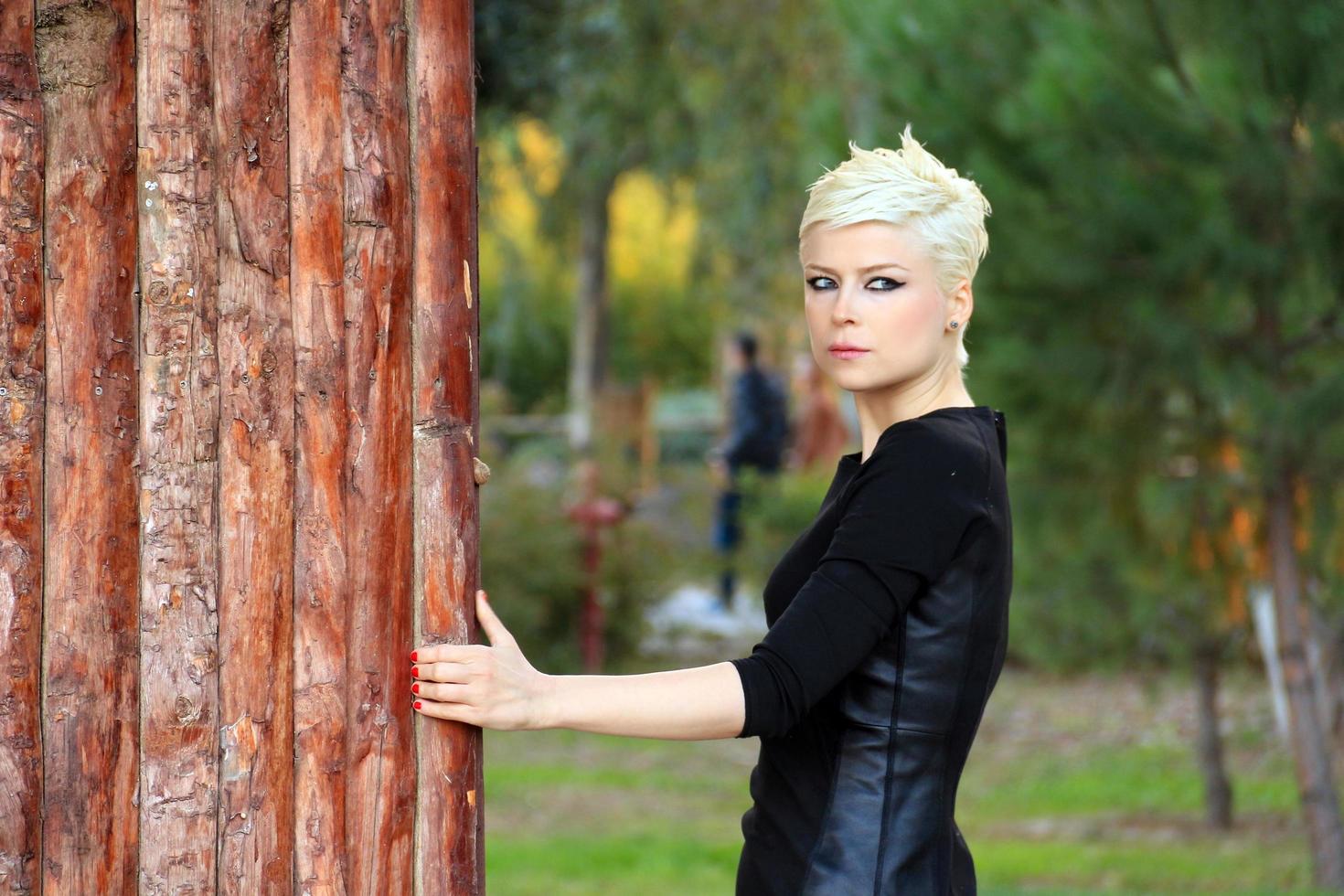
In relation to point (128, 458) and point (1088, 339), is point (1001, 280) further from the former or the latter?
point (128, 458)

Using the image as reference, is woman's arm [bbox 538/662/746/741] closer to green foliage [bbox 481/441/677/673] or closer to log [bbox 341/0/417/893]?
log [bbox 341/0/417/893]

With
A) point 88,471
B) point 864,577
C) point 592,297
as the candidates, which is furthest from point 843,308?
point 592,297

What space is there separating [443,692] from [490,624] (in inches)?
4.4

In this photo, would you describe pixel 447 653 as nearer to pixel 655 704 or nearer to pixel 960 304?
pixel 655 704

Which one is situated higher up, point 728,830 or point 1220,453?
point 1220,453

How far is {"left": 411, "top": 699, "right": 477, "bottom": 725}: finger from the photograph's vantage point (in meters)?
2.06

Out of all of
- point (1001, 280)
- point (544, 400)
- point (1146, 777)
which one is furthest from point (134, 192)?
point (544, 400)

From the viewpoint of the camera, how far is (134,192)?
2160 mm

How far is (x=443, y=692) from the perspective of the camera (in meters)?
2.08

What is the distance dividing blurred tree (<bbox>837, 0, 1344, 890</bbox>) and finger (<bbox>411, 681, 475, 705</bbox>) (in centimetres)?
360

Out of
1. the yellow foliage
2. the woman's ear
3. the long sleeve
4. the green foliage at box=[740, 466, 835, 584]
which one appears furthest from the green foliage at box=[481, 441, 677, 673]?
the yellow foliage

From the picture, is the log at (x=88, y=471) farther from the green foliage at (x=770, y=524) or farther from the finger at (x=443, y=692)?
the green foliage at (x=770, y=524)

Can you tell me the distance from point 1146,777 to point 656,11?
6036 mm

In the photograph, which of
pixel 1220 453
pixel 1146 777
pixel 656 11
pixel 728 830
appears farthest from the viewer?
pixel 656 11
